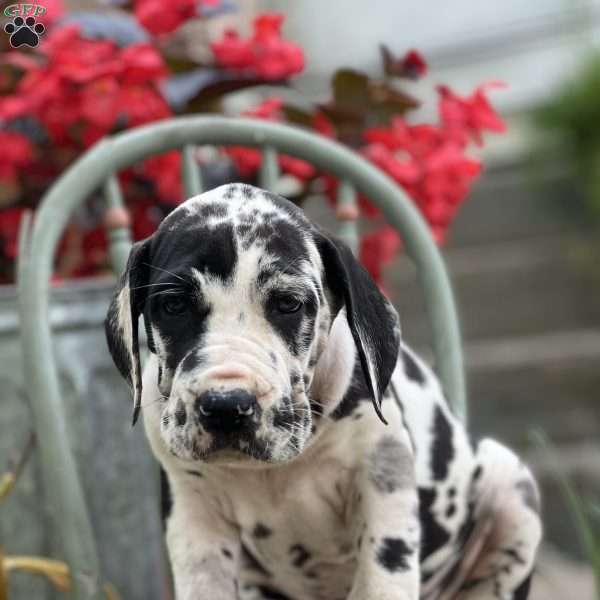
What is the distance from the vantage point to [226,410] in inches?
38.7

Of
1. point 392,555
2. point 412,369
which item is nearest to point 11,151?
point 412,369

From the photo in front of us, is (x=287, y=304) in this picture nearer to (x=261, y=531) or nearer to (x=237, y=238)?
(x=237, y=238)

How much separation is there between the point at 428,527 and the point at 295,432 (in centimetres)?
43

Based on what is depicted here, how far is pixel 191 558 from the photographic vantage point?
1234 mm

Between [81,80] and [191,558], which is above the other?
[81,80]

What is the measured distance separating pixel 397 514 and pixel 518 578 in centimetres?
35

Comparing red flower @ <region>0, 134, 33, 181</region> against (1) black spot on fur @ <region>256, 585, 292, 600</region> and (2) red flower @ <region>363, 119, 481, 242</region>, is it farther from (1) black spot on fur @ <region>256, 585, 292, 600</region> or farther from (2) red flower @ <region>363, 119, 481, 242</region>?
(1) black spot on fur @ <region>256, 585, 292, 600</region>

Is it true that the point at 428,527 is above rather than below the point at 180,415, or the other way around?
below

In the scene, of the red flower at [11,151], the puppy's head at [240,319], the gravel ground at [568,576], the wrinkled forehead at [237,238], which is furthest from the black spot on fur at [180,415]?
the gravel ground at [568,576]

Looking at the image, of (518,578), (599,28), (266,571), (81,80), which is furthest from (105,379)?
(599,28)

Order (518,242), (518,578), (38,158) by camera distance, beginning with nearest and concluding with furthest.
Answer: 1. (518,578)
2. (38,158)
3. (518,242)

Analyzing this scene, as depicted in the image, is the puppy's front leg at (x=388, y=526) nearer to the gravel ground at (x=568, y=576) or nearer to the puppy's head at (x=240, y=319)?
the puppy's head at (x=240, y=319)

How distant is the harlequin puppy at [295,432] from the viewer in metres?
1.03

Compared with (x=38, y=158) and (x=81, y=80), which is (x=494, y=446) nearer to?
(x=81, y=80)
